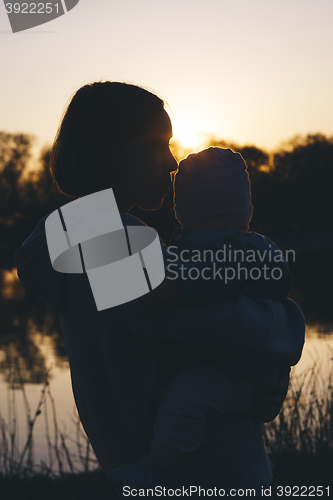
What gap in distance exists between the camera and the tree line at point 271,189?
30.7 m

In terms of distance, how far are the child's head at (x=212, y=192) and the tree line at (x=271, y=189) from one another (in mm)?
25258

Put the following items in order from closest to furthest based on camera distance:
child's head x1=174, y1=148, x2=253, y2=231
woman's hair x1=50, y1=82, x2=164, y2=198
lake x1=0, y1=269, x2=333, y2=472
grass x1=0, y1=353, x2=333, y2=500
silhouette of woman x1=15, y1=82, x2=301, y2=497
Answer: silhouette of woman x1=15, y1=82, x2=301, y2=497 < woman's hair x1=50, y1=82, x2=164, y2=198 < child's head x1=174, y1=148, x2=253, y2=231 < grass x1=0, y1=353, x2=333, y2=500 < lake x1=0, y1=269, x2=333, y2=472

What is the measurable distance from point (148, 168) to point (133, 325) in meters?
0.43

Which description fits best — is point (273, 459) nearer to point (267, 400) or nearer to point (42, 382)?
point (267, 400)

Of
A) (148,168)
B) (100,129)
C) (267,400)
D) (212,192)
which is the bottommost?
(267,400)

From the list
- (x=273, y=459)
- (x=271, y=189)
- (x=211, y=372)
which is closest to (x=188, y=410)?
(x=211, y=372)

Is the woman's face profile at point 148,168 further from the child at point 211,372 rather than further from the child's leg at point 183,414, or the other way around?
the child's leg at point 183,414

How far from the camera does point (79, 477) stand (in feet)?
11.6

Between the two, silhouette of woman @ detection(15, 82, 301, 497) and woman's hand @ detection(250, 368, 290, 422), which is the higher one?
silhouette of woman @ detection(15, 82, 301, 497)

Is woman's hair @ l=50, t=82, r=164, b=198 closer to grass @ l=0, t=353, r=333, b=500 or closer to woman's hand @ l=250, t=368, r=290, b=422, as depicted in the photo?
woman's hand @ l=250, t=368, r=290, b=422

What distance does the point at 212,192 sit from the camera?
1.63m

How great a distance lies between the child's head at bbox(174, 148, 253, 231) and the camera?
1622 mm

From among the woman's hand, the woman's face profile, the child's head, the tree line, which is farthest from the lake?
the tree line

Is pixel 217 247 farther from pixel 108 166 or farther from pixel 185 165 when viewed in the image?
pixel 185 165
